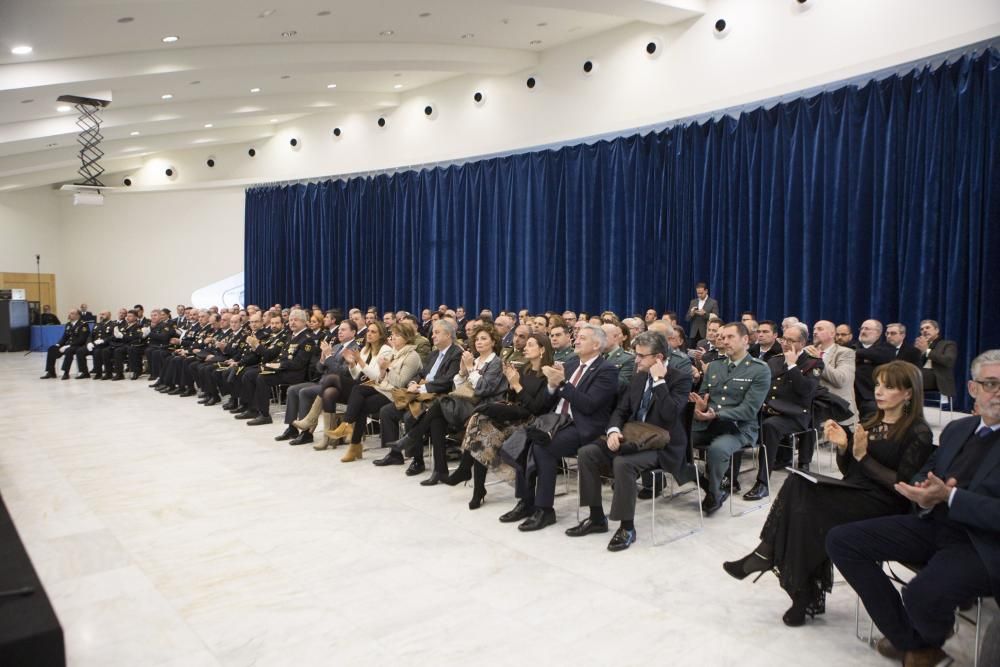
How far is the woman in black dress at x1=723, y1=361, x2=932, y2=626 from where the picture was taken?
2.78 metres

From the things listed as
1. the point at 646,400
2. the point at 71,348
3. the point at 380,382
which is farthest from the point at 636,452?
the point at 71,348

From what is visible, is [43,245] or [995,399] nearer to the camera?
[995,399]

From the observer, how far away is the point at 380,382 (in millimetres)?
6086

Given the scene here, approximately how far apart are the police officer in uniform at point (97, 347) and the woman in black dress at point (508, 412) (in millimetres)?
9558

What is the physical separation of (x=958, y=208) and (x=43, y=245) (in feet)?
71.1

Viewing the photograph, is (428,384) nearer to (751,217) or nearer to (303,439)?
(303,439)

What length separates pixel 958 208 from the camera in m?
7.45

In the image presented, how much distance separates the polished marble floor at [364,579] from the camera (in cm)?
279

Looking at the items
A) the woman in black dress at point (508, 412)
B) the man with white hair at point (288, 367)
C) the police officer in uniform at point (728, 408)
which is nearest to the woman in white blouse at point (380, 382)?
the woman in black dress at point (508, 412)

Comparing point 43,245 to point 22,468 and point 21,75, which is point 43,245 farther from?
point 22,468

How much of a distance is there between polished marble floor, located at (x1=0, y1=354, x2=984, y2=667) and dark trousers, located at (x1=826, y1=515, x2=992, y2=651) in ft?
0.80

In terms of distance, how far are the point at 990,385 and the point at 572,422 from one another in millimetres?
2265

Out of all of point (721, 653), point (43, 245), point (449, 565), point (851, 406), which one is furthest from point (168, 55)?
point (43, 245)

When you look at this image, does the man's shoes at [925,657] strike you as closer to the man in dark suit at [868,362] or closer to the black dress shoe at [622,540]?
the black dress shoe at [622,540]
